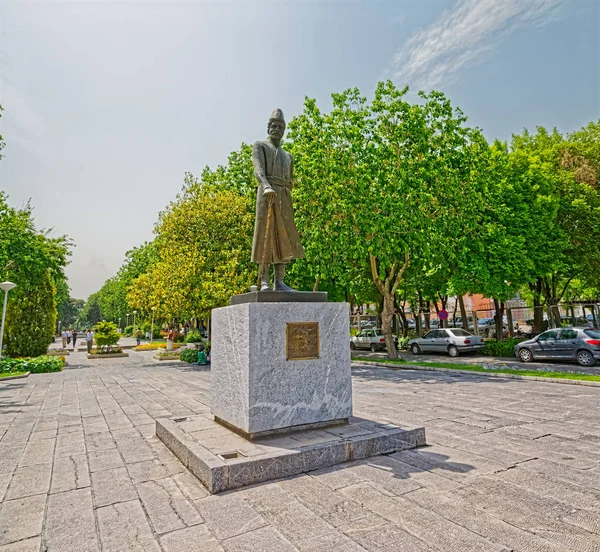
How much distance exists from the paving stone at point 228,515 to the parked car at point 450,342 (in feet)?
67.3

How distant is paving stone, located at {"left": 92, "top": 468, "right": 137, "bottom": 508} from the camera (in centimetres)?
369

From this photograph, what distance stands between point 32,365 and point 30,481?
15979 millimetres

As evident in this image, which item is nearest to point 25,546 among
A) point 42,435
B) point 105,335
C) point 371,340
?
point 42,435

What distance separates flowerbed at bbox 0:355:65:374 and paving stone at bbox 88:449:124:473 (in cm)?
1502

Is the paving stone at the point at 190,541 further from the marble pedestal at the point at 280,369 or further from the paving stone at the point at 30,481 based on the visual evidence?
the paving stone at the point at 30,481

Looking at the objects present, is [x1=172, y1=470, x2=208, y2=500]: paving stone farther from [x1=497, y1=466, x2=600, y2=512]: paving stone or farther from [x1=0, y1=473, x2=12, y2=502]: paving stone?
[x1=497, y1=466, x2=600, y2=512]: paving stone

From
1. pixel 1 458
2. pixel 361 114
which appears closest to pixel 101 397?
pixel 1 458

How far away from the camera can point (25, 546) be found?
9.62 feet

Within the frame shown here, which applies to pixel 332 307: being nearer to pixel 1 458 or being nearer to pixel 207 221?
pixel 1 458

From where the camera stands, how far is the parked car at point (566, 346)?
15180 mm

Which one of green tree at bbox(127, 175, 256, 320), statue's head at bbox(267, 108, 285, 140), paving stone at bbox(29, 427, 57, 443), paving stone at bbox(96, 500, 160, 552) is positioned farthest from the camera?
green tree at bbox(127, 175, 256, 320)

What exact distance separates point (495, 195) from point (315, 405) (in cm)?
1745

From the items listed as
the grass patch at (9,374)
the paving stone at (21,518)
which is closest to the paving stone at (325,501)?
the paving stone at (21,518)

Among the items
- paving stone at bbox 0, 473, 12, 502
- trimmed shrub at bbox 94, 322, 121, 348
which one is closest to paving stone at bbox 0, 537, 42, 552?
paving stone at bbox 0, 473, 12, 502
